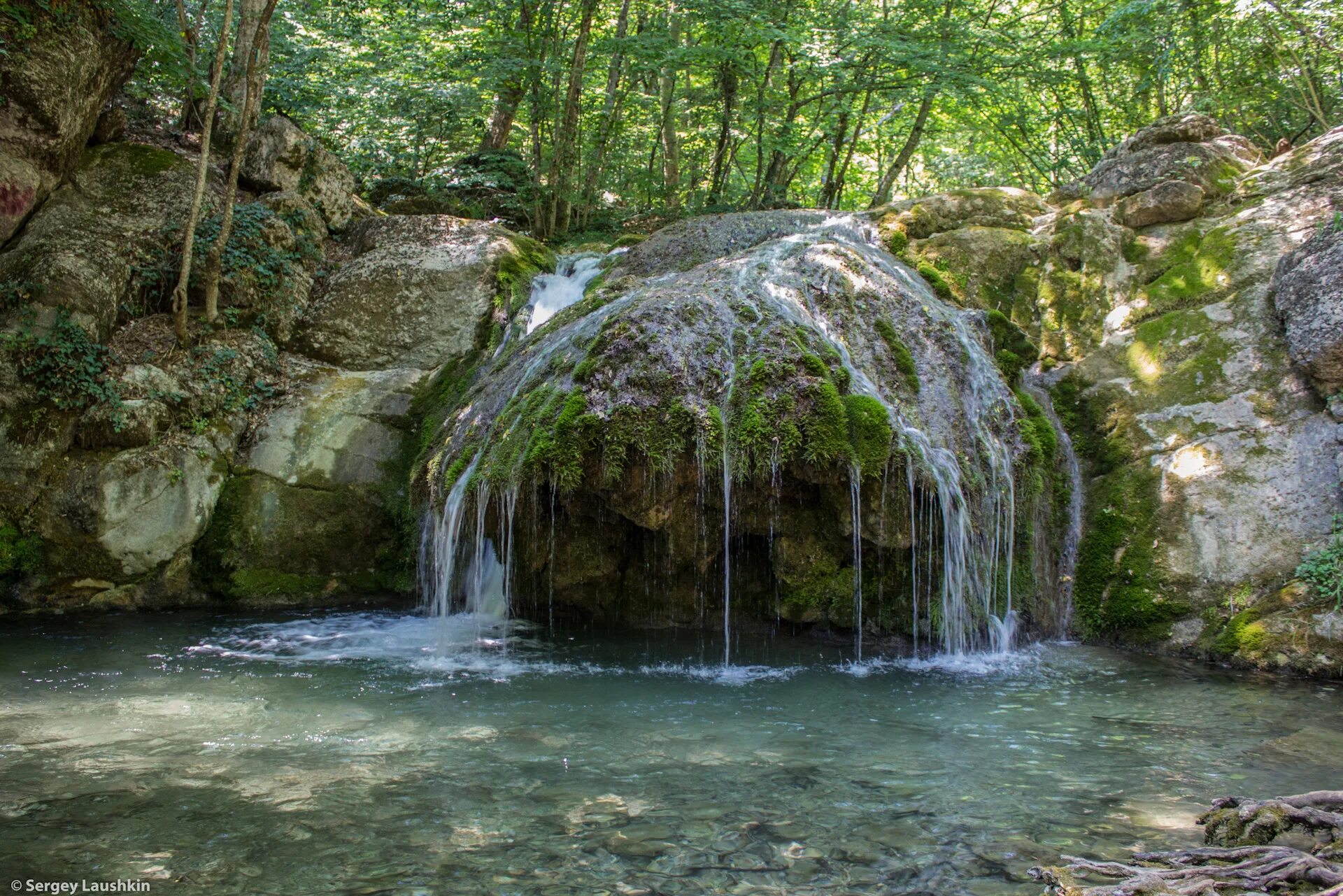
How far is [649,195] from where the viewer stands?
1566cm

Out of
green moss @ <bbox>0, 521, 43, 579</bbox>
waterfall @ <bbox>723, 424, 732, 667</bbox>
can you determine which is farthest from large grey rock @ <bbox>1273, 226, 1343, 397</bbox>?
green moss @ <bbox>0, 521, 43, 579</bbox>

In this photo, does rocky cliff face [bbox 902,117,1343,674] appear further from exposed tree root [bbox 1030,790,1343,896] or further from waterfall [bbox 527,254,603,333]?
waterfall [bbox 527,254,603,333]

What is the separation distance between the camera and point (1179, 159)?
10.3 m

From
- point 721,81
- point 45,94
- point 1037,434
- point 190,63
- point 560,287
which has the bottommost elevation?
point 1037,434

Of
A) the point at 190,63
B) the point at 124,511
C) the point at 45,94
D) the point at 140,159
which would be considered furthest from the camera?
the point at 140,159

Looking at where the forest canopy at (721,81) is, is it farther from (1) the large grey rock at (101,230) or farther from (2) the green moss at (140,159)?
(1) the large grey rock at (101,230)

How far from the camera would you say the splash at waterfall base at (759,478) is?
6.83 metres

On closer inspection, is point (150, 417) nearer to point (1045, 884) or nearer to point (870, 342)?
point (870, 342)

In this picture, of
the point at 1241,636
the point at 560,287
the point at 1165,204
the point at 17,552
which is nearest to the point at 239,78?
the point at 560,287

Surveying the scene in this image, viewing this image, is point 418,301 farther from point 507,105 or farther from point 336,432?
point 507,105

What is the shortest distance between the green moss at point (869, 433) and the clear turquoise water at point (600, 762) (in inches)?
63.8

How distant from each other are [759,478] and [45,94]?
9020mm

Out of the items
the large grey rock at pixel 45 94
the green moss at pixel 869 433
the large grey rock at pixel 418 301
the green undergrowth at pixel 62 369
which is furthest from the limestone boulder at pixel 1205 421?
the large grey rock at pixel 45 94

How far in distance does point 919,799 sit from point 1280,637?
4.25 m
